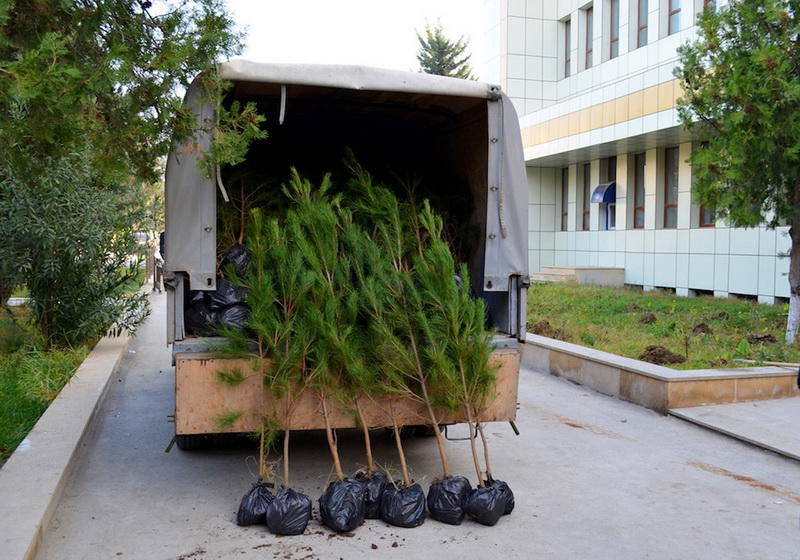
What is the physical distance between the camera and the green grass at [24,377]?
23.5 ft

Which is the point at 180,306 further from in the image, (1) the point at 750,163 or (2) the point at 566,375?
(1) the point at 750,163

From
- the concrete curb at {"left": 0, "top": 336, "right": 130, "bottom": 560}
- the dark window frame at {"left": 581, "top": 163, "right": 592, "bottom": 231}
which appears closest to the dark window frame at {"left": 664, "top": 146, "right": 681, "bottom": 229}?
the dark window frame at {"left": 581, "top": 163, "right": 592, "bottom": 231}

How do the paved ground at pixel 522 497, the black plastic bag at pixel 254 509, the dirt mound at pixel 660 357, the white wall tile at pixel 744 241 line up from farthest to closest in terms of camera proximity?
the white wall tile at pixel 744 241 < the dirt mound at pixel 660 357 < the black plastic bag at pixel 254 509 < the paved ground at pixel 522 497

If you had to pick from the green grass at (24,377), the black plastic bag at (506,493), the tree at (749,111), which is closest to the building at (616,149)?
the tree at (749,111)

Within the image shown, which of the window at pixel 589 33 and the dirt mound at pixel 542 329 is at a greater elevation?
the window at pixel 589 33

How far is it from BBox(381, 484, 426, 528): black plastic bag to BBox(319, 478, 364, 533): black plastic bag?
0.55 feet

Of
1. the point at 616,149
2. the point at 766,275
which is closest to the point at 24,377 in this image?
the point at 766,275

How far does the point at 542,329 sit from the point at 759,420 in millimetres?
5229

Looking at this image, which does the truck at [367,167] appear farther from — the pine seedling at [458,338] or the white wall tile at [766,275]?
the white wall tile at [766,275]

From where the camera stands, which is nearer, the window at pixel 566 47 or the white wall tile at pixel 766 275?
the white wall tile at pixel 766 275

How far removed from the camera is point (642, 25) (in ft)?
79.9

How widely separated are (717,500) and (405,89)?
12.3ft

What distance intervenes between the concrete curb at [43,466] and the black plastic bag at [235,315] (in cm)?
158

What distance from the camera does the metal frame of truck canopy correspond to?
540 cm
